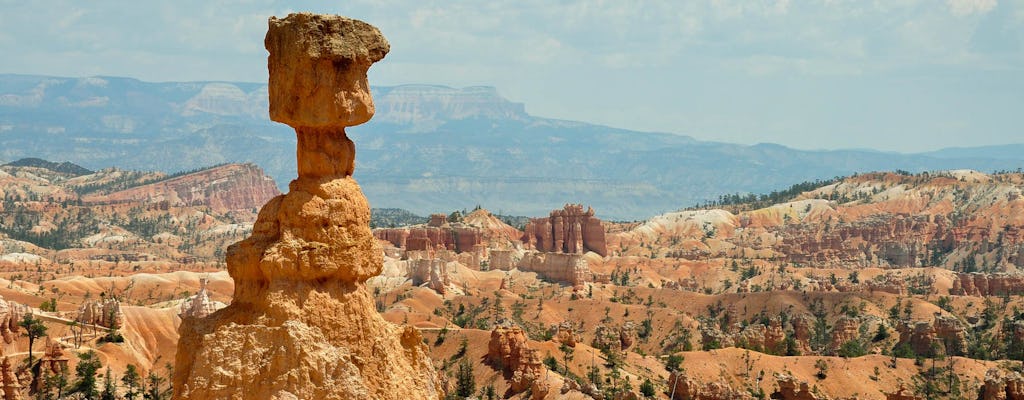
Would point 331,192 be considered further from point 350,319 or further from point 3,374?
point 3,374

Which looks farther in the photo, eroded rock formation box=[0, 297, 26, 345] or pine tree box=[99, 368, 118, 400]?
eroded rock formation box=[0, 297, 26, 345]

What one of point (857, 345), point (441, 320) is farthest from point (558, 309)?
point (857, 345)

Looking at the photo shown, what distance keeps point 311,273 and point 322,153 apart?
8.08 feet

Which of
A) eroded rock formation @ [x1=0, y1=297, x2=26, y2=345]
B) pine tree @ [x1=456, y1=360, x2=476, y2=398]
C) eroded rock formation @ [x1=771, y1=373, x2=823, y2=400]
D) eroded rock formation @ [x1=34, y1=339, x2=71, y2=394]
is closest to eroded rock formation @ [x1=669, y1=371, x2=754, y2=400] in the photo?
eroded rock formation @ [x1=771, y1=373, x2=823, y2=400]

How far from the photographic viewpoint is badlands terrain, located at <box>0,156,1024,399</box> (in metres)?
75.8

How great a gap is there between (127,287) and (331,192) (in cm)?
9946

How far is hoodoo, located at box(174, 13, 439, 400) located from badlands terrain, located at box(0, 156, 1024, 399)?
314cm

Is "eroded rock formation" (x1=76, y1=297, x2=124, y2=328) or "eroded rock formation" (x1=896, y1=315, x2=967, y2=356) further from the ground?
"eroded rock formation" (x1=76, y1=297, x2=124, y2=328)

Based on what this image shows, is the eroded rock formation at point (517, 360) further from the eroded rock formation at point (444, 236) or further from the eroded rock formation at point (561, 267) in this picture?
the eroded rock formation at point (444, 236)

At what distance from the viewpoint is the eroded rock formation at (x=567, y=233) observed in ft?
583

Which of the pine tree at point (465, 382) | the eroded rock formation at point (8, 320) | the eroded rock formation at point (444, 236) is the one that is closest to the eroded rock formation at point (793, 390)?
the pine tree at point (465, 382)

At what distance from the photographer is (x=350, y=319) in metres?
22.5

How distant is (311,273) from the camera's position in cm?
2214

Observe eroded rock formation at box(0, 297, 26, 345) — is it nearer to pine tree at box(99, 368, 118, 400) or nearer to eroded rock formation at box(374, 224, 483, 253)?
pine tree at box(99, 368, 118, 400)
